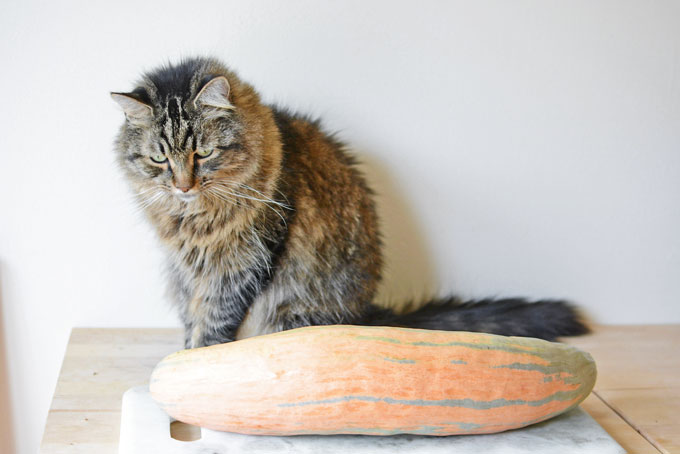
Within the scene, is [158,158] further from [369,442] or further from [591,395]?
[591,395]

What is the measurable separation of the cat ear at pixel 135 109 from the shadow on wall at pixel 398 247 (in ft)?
1.88

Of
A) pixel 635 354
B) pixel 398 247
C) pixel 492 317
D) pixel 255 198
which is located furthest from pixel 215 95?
pixel 635 354

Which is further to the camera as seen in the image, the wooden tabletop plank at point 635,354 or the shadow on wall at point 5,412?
the shadow on wall at point 5,412

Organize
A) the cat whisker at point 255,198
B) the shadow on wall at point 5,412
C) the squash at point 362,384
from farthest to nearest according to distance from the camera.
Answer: the shadow on wall at point 5,412 → the cat whisker at point 255,198 → the squash at point 362,384

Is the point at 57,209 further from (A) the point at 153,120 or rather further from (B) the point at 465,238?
(B) the point at 465,238

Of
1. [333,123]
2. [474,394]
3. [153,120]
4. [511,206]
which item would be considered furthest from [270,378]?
[511,206]

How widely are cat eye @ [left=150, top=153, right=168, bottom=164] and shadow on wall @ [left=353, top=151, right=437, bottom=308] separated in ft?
1.77

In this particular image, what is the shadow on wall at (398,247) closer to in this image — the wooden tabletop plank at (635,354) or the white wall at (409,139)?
the white wall at (409,139)

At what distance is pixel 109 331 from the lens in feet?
4.98

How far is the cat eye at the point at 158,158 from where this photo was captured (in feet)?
3.73

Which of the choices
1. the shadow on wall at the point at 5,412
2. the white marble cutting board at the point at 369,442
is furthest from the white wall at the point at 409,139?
the white marble cutting board at the point at 369,442

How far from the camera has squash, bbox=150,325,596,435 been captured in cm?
92

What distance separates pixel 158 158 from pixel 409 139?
2.08 feet

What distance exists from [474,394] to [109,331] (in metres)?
0.97
